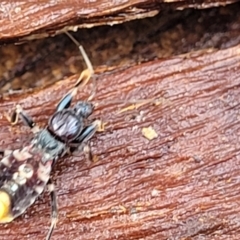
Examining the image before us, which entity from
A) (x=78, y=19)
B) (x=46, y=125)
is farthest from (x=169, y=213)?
(x=78, y=19)

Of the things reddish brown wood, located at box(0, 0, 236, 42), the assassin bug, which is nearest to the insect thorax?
the assassin bug

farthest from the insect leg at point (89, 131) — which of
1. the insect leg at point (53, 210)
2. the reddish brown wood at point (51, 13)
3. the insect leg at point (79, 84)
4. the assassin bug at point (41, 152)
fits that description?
the reddish brown wood at point (51, 13)

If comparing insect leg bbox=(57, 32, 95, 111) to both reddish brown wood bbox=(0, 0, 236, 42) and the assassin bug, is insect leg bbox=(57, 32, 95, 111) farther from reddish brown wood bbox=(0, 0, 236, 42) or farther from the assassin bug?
reddish brown wood bbox=(0, 0, 236, 42)

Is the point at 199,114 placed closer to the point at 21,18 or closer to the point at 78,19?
the point at 78,19

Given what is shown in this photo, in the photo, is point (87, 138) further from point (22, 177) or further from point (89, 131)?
point (22, 177)

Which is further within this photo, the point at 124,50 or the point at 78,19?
the point at 124,50

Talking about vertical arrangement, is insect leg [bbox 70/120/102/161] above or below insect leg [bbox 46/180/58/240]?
above

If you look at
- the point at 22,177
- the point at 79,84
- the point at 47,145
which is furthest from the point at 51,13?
the point at 22,177
